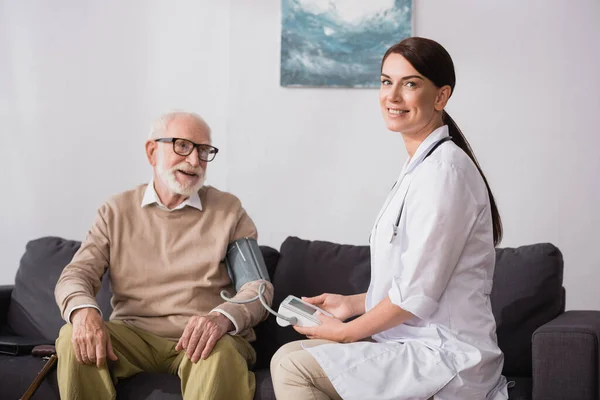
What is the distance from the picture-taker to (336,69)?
373 centimetres

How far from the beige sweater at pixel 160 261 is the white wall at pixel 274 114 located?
0.92 m

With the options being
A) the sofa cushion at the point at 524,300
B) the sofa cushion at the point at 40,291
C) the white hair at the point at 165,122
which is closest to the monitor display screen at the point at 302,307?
the sofa cushion at the point at 524,300

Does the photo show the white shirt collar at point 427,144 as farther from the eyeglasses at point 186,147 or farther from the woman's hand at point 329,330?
the eyeglasses at point 186,147

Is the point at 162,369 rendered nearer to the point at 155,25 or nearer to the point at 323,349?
the point at 323,349

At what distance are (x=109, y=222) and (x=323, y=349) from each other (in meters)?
1.14

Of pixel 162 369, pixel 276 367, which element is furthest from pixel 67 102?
pixel 276 367

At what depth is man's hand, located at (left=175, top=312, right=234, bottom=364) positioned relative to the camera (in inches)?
99.3

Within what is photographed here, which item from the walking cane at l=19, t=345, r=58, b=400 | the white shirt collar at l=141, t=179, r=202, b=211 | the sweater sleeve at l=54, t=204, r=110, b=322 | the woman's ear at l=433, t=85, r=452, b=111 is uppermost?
the woman's ear at l=433, t=85, r=452, b=111

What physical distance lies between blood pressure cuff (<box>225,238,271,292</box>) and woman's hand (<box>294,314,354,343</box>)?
581mm

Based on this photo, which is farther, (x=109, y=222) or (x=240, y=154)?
(x=240, y=154)

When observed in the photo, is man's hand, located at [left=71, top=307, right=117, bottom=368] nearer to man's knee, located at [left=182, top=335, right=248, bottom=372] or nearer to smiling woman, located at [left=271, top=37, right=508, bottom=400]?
man's knee, located at [left=182, top=335, right=248, bottom=372]

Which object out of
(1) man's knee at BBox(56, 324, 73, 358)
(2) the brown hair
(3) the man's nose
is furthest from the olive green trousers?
(2) the brown hair

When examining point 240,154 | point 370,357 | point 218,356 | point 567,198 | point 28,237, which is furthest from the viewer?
point 28,237

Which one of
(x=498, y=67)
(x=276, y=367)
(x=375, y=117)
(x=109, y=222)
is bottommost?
(x=276, y=367)
